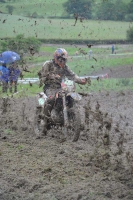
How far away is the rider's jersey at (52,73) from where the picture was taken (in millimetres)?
13562

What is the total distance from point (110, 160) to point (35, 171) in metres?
1.33

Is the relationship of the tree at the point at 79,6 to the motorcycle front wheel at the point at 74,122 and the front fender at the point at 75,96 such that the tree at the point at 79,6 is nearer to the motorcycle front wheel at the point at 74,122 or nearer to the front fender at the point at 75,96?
the motorcycle front wheel at the point at 74,122

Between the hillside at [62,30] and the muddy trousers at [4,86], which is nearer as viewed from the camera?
the muddy trousers at [4,86]

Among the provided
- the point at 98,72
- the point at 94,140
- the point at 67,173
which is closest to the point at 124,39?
the point at 98,72

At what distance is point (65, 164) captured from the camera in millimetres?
10969

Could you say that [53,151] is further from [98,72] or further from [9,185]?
[98,72]

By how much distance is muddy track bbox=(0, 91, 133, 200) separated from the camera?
9.15 metres

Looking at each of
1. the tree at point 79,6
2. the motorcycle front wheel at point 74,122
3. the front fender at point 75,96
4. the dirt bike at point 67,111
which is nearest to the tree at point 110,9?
the tree at point 79,6

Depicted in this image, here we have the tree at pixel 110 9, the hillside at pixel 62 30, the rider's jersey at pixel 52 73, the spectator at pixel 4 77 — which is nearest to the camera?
the rider's jersey at pixel 52 73

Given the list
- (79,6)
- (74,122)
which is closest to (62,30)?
(79,6)

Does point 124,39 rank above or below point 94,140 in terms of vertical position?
below

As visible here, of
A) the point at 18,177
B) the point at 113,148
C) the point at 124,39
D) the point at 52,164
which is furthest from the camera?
the point at 124,39

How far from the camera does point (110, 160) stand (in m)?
11.1

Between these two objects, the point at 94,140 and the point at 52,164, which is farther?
the point at 94,140
